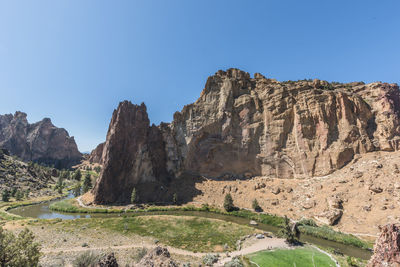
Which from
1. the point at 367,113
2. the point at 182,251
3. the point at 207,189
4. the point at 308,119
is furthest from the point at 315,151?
the point at 182,251

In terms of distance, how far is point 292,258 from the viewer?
70.1 feet

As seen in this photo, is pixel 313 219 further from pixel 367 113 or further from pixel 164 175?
pixel 164 175

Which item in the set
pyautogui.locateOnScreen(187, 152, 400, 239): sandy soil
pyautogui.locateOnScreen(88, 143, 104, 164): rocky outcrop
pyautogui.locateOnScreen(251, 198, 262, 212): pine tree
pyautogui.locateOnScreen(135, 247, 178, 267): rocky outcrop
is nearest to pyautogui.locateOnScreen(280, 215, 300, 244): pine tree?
pyautogui.locateOnScreen(187, 152, 400, 239): sandy soil

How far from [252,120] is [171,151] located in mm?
33048

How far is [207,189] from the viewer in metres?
59.1

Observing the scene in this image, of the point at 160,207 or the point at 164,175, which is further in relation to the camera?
the point at 164,175

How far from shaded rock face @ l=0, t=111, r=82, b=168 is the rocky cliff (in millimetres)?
128591

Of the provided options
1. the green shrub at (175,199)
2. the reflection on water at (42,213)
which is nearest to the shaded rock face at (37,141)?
the reflection on water at (42,213)

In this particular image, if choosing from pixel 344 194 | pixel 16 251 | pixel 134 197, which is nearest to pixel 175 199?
pixel 134 197

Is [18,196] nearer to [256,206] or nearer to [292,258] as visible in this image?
[256,206]

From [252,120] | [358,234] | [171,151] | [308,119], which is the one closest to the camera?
[358,234]

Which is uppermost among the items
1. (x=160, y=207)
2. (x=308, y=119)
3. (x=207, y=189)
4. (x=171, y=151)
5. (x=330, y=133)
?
(x=308, y=119)

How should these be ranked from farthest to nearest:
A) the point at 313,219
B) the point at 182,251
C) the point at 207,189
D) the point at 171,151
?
the point at 171,151, the point at 207,189, the point at 313,219, the point at 182,251

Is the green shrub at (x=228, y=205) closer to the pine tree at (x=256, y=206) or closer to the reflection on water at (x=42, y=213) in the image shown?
the pine tree at (x=256, y=206)
